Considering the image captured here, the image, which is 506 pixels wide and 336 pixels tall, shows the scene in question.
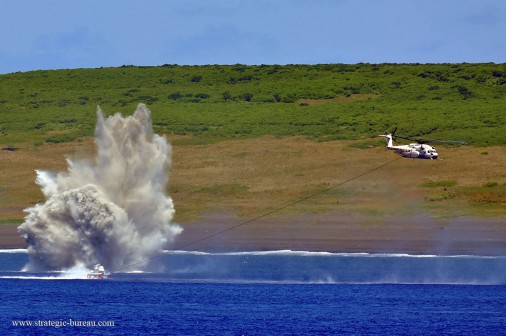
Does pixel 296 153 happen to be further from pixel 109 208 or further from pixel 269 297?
pixel 269 297

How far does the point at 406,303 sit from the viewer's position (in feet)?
299

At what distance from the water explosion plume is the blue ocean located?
6.10ft

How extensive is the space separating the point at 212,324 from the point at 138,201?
2263 cm

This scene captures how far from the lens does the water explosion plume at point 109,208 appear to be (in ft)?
319

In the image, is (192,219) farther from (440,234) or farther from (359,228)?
(440,234)

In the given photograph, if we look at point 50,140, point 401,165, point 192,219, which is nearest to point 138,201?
point 192,219

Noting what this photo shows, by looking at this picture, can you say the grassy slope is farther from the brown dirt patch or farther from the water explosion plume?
the water explosion plume

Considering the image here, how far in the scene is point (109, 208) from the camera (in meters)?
97.3

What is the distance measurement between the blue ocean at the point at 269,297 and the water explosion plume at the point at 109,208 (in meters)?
1.86

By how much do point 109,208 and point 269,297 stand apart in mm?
14314

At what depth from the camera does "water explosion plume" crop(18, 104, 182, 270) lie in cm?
9731

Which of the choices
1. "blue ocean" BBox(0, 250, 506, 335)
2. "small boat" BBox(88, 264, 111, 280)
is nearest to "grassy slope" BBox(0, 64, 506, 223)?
"blue ocean" BBox(0, 250, 506, 335)

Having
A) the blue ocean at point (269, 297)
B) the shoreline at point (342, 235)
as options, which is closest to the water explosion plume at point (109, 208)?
the blue ocean at point (269, 297)

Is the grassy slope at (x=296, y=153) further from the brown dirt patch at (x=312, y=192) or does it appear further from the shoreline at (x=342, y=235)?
the shoreline at (x=342, y=235)
